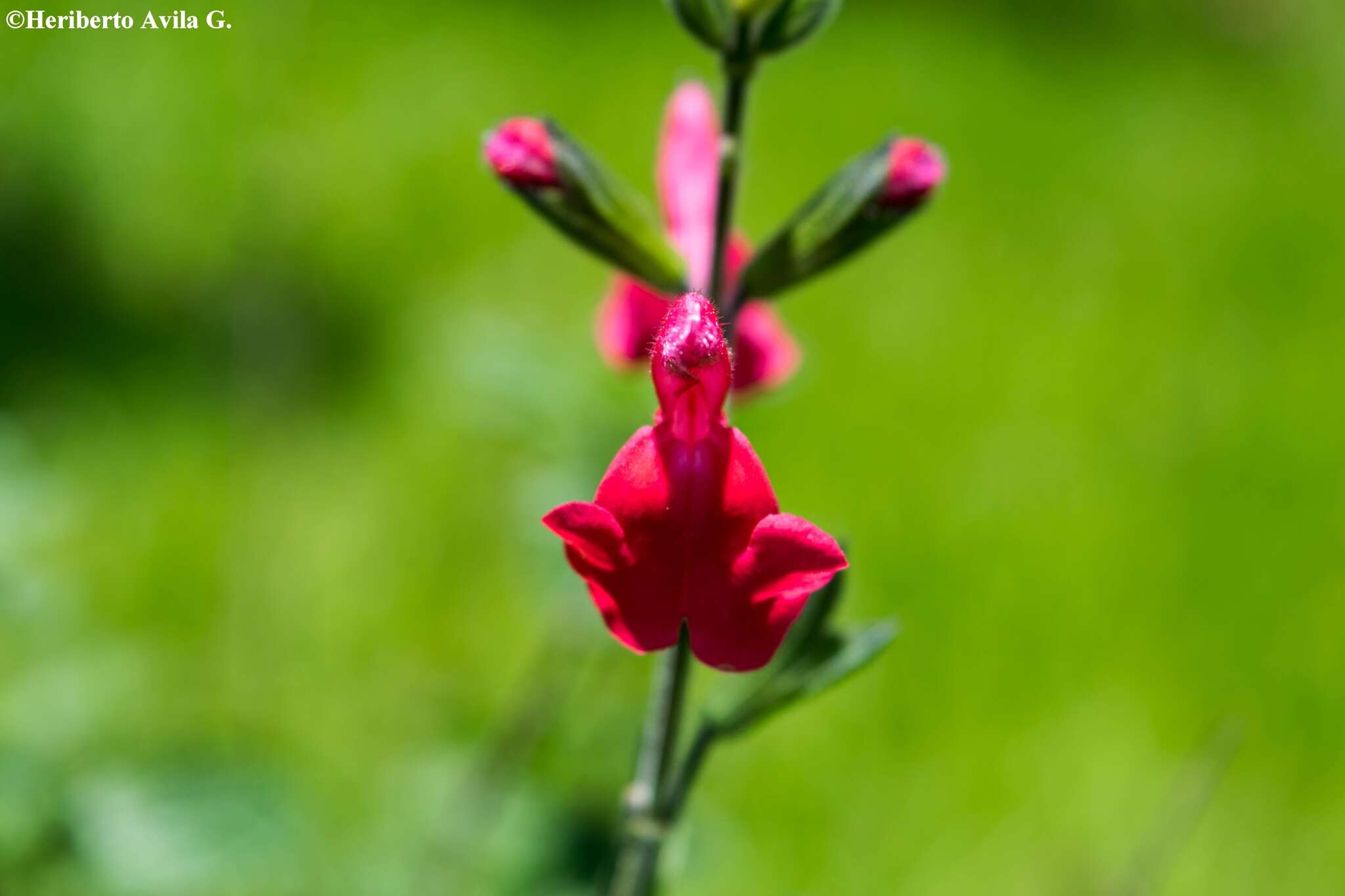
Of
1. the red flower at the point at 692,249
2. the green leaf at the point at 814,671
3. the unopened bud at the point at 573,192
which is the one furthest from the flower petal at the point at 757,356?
the green leaf at the point at 814,671

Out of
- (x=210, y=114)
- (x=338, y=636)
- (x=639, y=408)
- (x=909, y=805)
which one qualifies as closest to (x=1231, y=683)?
(x=909, y=805)

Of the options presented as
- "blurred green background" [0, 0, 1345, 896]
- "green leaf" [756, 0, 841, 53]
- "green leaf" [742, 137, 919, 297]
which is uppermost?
"green leaf" [756, 0, 841, 53]

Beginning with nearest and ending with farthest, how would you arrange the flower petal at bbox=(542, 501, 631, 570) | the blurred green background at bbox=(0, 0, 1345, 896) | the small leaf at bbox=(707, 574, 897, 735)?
the flower petal at bbox=(542, 501, 631, 570), the small leaf at bbox=(707, 574, 897, 735), the blurred green background at bbox=(0, 0, 1345, 896)

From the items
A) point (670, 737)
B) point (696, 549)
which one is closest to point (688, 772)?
point (670, 737)

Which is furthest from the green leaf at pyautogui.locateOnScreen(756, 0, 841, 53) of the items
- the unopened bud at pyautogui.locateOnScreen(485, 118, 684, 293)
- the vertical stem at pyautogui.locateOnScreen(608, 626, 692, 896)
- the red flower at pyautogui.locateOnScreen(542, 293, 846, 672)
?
the vertical stem at pyautogui.locateOnScreen(608, 626, 692, 896)

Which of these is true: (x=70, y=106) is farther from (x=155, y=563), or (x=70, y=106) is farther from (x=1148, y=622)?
(x=1148, y=622)

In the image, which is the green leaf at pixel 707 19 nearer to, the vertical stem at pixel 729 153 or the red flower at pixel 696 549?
the vertical stem at pixel 729 153

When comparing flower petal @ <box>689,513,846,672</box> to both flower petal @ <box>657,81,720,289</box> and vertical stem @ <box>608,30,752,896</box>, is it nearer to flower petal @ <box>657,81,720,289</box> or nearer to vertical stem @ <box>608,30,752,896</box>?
vertical stem @ <box>608,30,752,896</box>

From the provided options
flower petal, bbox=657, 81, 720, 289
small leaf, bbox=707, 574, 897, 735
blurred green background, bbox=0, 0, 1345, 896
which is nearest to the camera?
small leaf, bbox=707, 574, 897, 735
